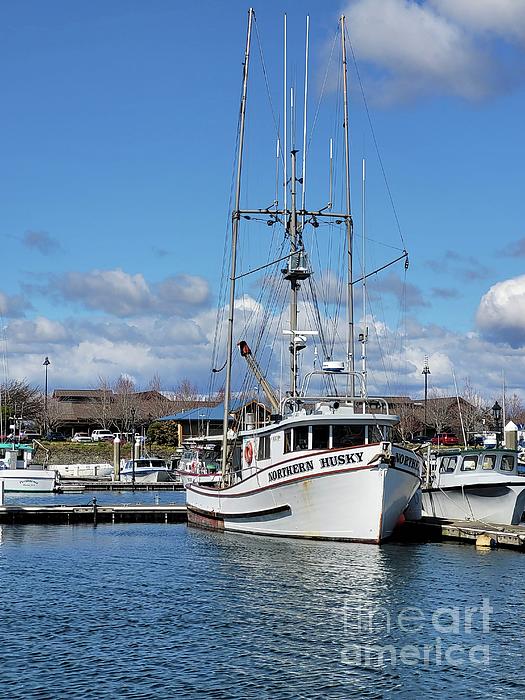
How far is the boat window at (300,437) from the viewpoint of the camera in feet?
127

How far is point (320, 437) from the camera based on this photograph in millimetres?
38312

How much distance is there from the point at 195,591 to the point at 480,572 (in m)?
9.15

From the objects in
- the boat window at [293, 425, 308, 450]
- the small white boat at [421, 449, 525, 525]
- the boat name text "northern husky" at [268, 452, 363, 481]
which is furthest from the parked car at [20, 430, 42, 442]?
the boat window at [293, 425, 308, 450]

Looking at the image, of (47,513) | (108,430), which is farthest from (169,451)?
(47,513)

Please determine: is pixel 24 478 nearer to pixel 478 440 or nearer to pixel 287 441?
pixel 287 441

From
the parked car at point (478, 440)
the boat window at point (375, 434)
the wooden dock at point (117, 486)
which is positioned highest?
the parked car at point (478, 440)

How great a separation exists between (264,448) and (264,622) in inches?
682

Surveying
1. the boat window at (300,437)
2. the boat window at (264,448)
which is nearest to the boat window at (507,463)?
the boat window at (300,437)

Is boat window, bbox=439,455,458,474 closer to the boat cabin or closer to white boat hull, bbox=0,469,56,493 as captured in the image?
the boat cabin

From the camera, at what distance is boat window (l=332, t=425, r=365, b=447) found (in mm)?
38156

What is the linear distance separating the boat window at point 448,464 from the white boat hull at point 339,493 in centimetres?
572

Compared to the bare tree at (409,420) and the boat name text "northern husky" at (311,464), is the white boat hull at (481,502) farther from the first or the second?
the bare tree at (409,420)

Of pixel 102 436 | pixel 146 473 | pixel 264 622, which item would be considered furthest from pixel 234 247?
pixel 102 436

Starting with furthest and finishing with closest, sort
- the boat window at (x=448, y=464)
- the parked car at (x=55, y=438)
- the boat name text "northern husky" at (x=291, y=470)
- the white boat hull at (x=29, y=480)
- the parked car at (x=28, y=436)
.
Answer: the parked car at (x=55, y=438), the parked car at (x=28, y=436), the white boat hull at (x=29, y=480), the boat window at (x=448, y=464), the boat name text "northern husky" at (x=291, y=470)
